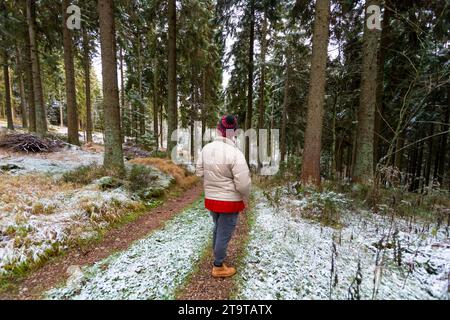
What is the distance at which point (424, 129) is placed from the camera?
560 inches

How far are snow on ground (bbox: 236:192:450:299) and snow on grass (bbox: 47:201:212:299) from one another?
895 millimetres

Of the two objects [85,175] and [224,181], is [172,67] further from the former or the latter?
[224,181]

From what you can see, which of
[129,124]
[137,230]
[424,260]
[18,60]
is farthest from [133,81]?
[424,260]

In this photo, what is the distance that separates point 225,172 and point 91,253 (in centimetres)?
274

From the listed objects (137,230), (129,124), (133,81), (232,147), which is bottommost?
(137,230)

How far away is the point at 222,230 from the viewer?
9.02 feet

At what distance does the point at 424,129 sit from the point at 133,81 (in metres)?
21.2

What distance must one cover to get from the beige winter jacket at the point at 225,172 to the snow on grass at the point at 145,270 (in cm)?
124

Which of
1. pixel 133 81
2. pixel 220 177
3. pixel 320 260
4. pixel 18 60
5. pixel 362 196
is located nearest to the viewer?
pixel 220 177

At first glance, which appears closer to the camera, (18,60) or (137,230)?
(137,230)

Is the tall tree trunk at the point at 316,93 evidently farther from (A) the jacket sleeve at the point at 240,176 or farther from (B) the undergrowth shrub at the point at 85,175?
(B) the undergrowth shrub at the point at 85,175

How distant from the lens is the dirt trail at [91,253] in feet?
8.88

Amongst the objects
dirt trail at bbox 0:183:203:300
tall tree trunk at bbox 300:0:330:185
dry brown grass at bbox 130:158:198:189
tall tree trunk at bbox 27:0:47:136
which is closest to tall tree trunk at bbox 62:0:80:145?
tall tree trunk at bbox 27:0:47:136
